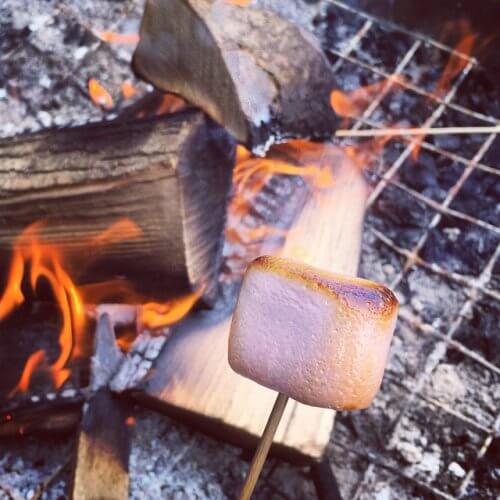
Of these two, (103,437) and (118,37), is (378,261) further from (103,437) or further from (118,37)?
(118,37)

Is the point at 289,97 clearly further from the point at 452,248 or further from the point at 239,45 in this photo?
the point at 452,248

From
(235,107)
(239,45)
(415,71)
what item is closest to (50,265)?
(235,107)

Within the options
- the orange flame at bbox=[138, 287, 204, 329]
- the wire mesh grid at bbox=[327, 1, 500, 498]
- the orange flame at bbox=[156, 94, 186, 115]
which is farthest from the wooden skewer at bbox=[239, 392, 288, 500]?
the orange flame at bbox=[156, 94, 186, 115]

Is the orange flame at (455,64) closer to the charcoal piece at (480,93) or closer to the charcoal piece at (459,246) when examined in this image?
the charcoal piece at (480,93)

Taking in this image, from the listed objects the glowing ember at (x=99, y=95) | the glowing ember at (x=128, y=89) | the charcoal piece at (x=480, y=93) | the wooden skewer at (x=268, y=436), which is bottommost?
the glowing ember at (x=99, y=95)

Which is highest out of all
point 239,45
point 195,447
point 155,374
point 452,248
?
point 239,45

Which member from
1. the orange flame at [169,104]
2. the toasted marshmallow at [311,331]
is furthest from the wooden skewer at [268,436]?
the orange flame at [169,104]

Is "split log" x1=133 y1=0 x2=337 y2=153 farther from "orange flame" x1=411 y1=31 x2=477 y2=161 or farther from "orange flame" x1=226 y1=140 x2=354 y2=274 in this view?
"orange flame" x1=411 y1=31 x2=477 y2=161
